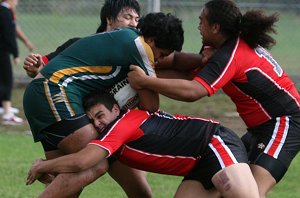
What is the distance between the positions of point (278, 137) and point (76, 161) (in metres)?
1.52

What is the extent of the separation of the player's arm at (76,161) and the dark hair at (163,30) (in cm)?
Answer: 83

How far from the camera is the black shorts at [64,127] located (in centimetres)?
568

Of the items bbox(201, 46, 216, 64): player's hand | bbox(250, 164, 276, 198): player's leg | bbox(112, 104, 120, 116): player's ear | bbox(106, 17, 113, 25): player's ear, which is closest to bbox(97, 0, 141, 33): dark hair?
bbox(106, 17, 113, 25): player's ear

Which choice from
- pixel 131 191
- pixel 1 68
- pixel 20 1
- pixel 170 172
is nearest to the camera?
pixel 170 172

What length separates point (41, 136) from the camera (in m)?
5.84

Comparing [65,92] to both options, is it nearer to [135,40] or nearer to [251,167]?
[135,40]

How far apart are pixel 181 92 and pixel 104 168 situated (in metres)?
0.72

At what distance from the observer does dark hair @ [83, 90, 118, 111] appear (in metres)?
5.78

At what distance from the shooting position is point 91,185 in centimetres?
815

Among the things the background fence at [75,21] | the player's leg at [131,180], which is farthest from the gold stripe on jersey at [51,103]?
the background fence at [75,21]

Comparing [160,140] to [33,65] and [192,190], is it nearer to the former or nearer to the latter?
[192,190]

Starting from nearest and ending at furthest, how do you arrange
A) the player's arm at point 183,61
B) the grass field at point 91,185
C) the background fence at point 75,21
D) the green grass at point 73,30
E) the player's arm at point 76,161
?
the player's arm at point 76,161 < the player's arm at point 183,61 < the grass field at point 91,185 < the background fence at point 75,21 < the green grass at point 73,30

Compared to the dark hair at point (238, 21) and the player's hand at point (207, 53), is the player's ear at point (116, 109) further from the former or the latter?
the dark hair at point (238, 21)

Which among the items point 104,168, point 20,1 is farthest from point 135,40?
point 20,1
